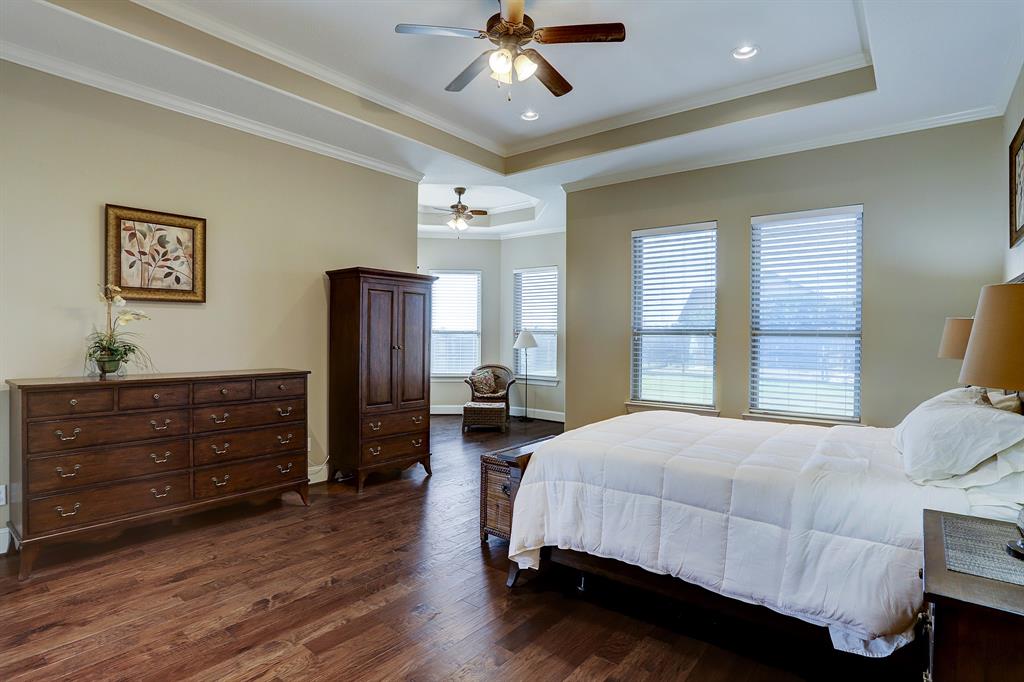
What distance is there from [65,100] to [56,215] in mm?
716

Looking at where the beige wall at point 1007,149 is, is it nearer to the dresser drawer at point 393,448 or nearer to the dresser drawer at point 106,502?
the dresser drawer at point 393,448

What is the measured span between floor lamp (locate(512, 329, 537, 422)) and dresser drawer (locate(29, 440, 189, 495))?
5.20 metres

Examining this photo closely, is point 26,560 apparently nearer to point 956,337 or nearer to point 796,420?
point 796,420

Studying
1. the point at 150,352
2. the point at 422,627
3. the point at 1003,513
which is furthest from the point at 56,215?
the point at 1003,513

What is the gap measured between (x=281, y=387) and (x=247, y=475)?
646 mm

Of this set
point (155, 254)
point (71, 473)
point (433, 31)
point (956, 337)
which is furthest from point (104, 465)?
point (956, 337)

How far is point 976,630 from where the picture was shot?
113 centimetres

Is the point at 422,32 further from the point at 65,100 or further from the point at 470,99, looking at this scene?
the point at 65,100

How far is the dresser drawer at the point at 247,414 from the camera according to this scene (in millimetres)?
3449

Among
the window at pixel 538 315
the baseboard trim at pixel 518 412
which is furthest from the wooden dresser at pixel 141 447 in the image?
the window at pixel 538 315

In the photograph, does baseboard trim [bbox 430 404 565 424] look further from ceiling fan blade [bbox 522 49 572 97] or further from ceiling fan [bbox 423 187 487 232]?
ceiling fan blade [bbox 522 49 572 97]

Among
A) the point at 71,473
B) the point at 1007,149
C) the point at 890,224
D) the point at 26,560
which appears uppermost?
the point at 1007,149

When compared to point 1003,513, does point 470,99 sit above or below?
above

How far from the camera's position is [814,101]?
3646mm
